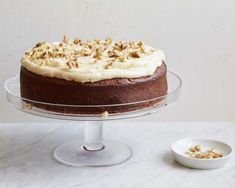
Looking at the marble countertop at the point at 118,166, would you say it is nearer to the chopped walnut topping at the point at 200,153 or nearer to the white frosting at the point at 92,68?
the chopped walnut topping at the point at 200,153

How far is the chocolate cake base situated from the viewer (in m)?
1.25

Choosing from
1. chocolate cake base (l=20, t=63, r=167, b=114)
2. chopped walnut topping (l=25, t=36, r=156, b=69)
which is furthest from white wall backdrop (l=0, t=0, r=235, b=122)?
chocolate cake base (l=20, t=63, r=167, b=114)

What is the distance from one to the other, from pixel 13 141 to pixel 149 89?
40 cm

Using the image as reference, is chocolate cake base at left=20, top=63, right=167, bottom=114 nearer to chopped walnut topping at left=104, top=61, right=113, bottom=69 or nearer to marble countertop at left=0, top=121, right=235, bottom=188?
chopped walnut topping at left=104, top=61, right=113, bottom=69

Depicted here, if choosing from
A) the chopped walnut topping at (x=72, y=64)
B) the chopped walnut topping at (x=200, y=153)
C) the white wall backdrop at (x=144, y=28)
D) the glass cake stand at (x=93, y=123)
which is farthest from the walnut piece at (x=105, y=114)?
the white wall backdrop at (x=144, y=28)

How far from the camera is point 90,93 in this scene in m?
1.25

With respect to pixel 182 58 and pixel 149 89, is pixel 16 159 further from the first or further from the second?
pixel 182 58

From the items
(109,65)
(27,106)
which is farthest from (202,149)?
(27,106)

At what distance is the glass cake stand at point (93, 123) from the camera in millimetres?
1249

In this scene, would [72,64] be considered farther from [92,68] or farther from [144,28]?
[144,28]

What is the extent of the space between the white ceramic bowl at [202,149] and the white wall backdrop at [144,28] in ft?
0.89

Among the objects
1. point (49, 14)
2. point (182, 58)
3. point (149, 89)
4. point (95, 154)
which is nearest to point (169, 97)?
point (149, 89)

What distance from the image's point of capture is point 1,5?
1588mm

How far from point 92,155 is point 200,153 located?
0.82 feet
